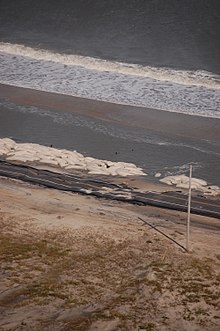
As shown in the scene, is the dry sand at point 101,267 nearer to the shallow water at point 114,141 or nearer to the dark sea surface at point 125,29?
the shallow water at point 114,141

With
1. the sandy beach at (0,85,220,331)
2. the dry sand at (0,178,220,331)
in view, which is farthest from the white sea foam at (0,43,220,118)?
the dry sand at (0,178,220,331)

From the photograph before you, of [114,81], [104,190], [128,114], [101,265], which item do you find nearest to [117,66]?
[114,81]

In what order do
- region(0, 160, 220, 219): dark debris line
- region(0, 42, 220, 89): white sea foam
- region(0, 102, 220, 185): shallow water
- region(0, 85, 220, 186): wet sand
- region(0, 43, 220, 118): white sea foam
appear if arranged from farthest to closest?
1. region(0, 42, 220, 89): white sea foam
2. region(0, 43, 220, 118): white sea foam
3. region(0, 85, 220, 186): wet sand
4. region(0, 102, 220, 185): shallow water
5. region(0, 160, 220, 219): dark debris line

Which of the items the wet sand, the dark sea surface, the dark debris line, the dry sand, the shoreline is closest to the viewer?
the dry sand

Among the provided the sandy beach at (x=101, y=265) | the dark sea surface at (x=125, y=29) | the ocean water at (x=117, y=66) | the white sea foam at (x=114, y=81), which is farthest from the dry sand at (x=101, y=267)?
the dark sea surface at (x=125, y=29)

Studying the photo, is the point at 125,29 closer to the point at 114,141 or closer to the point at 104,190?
the point at 114,141

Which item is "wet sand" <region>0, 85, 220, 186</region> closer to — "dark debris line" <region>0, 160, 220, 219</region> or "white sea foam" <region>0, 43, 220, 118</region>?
"white sea foam" <region>0, 43, 220, 118</region>

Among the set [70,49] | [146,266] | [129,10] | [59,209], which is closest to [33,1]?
[129,10]
